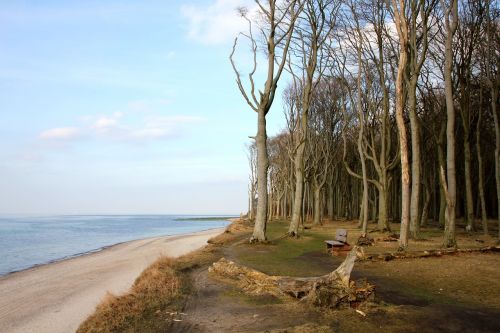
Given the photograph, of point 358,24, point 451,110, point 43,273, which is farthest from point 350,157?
point 43,273

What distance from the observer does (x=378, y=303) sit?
8672 mm

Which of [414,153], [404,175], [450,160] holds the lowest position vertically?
[404,175]

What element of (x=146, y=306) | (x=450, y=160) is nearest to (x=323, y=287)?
(x=146, y=306)

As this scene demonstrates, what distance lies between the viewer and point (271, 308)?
345 inches

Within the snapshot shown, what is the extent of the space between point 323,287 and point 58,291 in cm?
1062

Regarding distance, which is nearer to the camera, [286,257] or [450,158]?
[286,257]

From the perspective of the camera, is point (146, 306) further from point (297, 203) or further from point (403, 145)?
point (297, 203)

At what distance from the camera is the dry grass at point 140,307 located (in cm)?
828

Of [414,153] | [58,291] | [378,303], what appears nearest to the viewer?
[378,303]

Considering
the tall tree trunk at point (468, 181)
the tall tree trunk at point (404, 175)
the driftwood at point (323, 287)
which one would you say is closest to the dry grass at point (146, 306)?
the driftwood at point (323, 287)

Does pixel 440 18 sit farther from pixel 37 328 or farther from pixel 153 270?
pixel 37 328

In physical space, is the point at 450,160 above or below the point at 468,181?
above

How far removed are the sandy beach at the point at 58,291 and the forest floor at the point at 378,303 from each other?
294cm

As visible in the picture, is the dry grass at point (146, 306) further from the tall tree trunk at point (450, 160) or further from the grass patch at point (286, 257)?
the tall tree trunk at point (450, 160)
